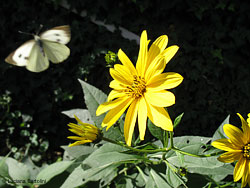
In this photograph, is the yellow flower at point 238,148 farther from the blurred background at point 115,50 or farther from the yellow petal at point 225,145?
the blurred background at point 115,50

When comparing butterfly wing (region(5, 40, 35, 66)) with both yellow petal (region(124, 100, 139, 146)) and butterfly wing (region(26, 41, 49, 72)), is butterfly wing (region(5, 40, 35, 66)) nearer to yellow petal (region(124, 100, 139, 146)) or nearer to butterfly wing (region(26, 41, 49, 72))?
butterfly wing (region(26, 41, 49, 72))

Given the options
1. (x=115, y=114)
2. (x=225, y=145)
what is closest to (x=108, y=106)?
(x=115, y=114)

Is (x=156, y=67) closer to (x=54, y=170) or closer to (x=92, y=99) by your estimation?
(x=92, y=99)

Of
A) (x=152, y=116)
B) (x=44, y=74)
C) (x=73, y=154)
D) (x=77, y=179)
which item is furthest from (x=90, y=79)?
(x=152, y=116)

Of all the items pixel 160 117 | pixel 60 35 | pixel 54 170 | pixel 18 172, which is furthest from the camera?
pixel 60 35

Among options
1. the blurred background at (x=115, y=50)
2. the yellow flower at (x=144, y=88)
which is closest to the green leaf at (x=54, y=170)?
the yellow flower at (x=144, y=88)
